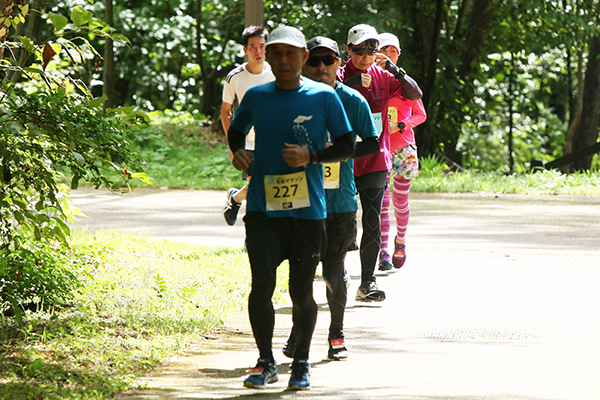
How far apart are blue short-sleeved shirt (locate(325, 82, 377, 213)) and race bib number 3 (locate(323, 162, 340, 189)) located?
0.06 m

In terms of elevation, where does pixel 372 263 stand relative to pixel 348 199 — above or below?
below

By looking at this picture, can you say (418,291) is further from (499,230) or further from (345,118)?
(499,230)

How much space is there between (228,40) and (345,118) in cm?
2299

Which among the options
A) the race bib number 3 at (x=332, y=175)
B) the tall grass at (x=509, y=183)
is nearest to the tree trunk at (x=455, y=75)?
the tall grass at (x=509, y=183)

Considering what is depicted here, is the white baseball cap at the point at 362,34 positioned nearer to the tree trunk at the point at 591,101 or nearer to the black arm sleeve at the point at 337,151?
the black arm sleeve at the point at 337,151

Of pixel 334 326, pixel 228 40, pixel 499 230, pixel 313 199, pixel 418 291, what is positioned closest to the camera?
pixel 313 199

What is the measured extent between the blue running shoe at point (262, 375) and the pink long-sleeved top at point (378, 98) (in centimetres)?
250

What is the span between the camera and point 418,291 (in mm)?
7215

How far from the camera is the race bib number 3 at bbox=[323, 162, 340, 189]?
16.7 ft

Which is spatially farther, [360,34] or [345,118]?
[360,34]

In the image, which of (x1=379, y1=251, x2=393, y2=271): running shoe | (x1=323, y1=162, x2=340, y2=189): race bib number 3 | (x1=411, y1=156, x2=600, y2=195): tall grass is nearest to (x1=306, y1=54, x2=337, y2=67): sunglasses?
(x1=323, y1=162, x2=340, y2=189): race bib number 3

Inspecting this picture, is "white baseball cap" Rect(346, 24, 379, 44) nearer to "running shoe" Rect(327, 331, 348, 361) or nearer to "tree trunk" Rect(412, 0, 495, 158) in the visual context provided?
"running shoe" Rect(327, 331, 348, 361)

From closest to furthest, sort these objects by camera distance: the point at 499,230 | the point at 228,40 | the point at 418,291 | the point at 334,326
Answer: the point at 334,326
the point at 418,291
the point at 499,230
the point at 228,40

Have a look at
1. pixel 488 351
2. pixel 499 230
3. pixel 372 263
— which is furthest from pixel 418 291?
pixel 499 230
